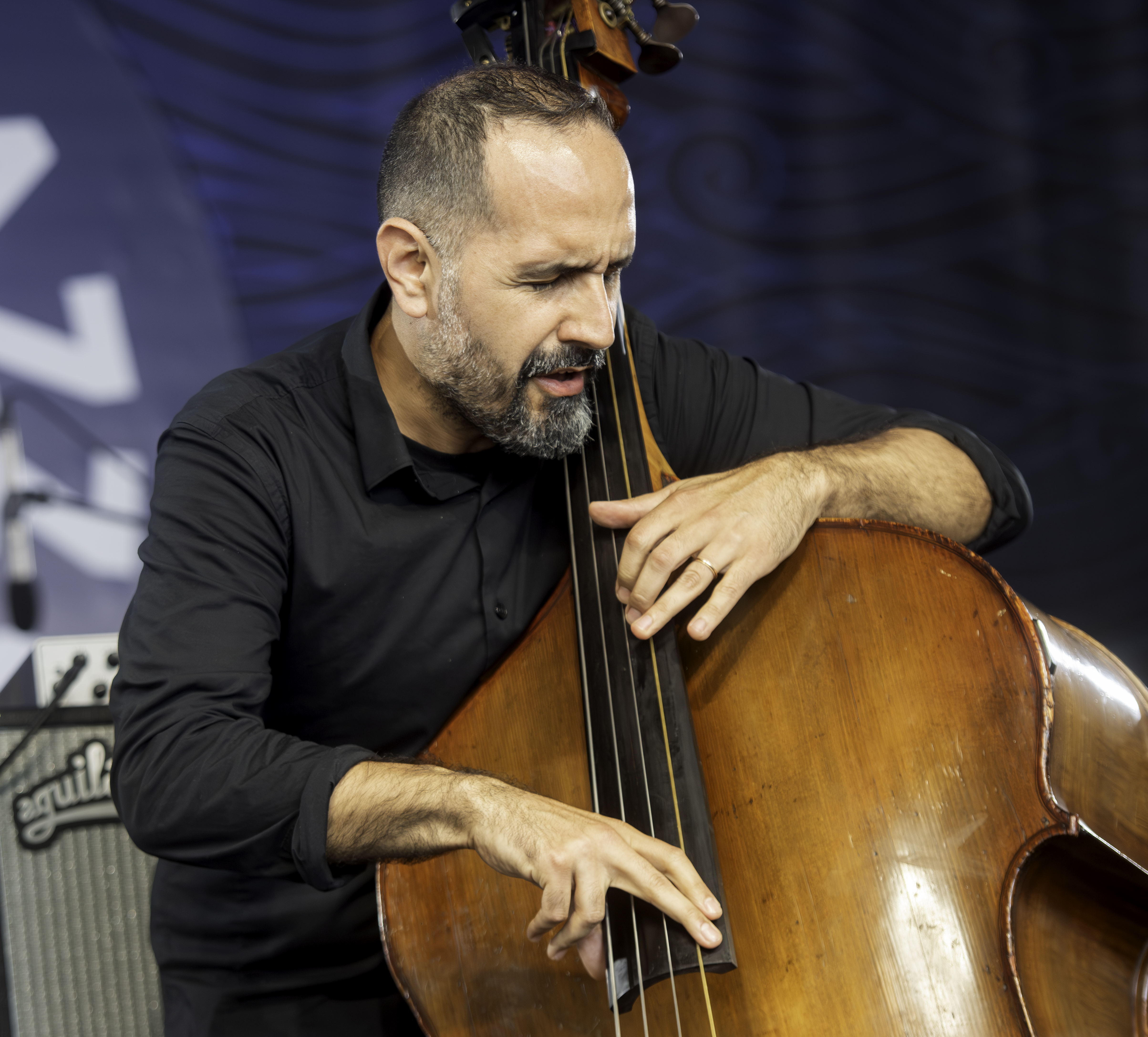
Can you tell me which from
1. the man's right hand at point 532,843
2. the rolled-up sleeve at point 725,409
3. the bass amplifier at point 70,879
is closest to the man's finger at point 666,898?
the man's right hand at point 532,843

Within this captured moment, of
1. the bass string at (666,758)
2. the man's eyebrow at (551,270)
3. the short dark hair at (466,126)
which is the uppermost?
the short dark hair at (466,126)

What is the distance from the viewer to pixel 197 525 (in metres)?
1.03

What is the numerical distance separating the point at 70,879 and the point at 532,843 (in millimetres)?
994

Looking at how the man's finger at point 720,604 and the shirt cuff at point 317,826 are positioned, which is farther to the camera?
the man's finger at point 720,604

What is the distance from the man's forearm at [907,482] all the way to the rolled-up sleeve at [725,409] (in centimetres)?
11

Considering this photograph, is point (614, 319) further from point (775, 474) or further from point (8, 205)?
point (8, 205)

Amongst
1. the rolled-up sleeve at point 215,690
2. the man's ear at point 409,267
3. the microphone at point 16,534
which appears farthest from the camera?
the microphone at point 16,534

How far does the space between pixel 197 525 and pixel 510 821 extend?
477 mm

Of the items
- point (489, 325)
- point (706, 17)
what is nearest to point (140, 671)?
point (489, 325)

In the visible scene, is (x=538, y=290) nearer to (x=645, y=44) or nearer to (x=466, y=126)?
(x=466, y=126)

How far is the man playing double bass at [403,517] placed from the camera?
0.95m

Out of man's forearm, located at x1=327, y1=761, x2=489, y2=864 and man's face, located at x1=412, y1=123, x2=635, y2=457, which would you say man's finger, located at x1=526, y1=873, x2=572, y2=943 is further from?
man's face, located at x1=412, y1=123, x2=635, y2=457

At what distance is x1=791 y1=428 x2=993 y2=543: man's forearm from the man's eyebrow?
321 mm

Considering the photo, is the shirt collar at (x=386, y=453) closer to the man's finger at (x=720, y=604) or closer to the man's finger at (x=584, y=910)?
the man's finger at (x=720, y=604)
